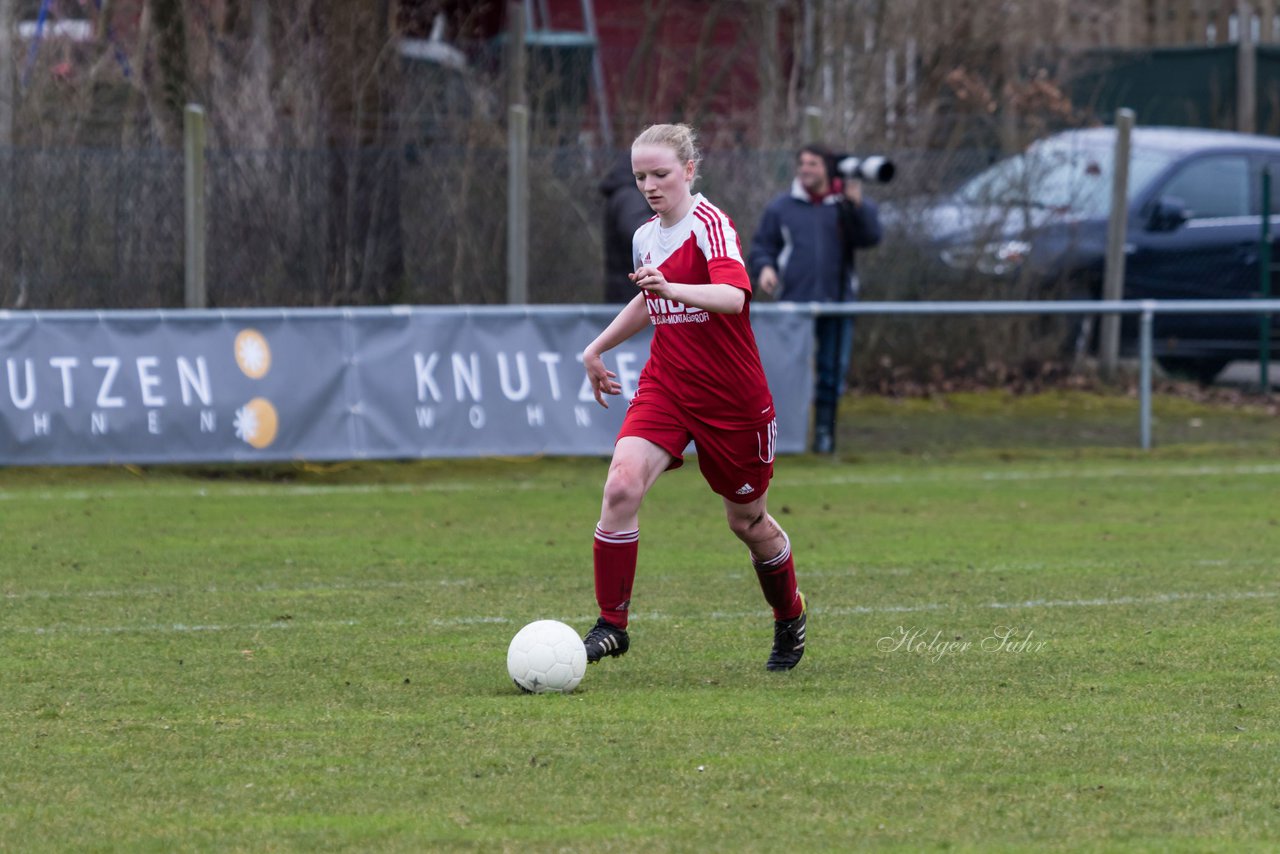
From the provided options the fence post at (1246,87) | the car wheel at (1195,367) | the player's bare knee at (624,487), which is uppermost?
the fence post at (1246,87)

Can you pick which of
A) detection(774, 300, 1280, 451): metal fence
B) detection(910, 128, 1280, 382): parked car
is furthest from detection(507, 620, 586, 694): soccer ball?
detection(910, 128, 1280, 382): parked car

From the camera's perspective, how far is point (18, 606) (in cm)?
798

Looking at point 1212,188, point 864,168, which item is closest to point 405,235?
point 864,168

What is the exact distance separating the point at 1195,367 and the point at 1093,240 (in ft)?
4.60

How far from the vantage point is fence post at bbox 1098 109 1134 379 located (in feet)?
52.9

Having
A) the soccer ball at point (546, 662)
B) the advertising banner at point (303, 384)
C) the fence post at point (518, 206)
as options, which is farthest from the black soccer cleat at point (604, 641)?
the fence post at point (518, 206)

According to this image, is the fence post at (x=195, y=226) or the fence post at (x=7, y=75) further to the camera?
the fence post at (x=7, y=75)

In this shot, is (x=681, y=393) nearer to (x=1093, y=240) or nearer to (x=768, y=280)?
(x=768, y=280)

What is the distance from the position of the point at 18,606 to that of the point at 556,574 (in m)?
2.32

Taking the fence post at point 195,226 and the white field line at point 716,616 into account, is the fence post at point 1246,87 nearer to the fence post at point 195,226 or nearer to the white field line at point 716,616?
the fence post at point 195,226

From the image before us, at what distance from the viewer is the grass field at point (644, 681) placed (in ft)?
15.4

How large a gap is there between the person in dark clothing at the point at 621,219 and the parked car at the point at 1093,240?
10.6ft

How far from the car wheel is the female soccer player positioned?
1089 centimetres

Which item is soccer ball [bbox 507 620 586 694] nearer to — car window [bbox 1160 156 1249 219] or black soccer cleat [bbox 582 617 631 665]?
black soccer cleat [bbox 582 617 631 665]
